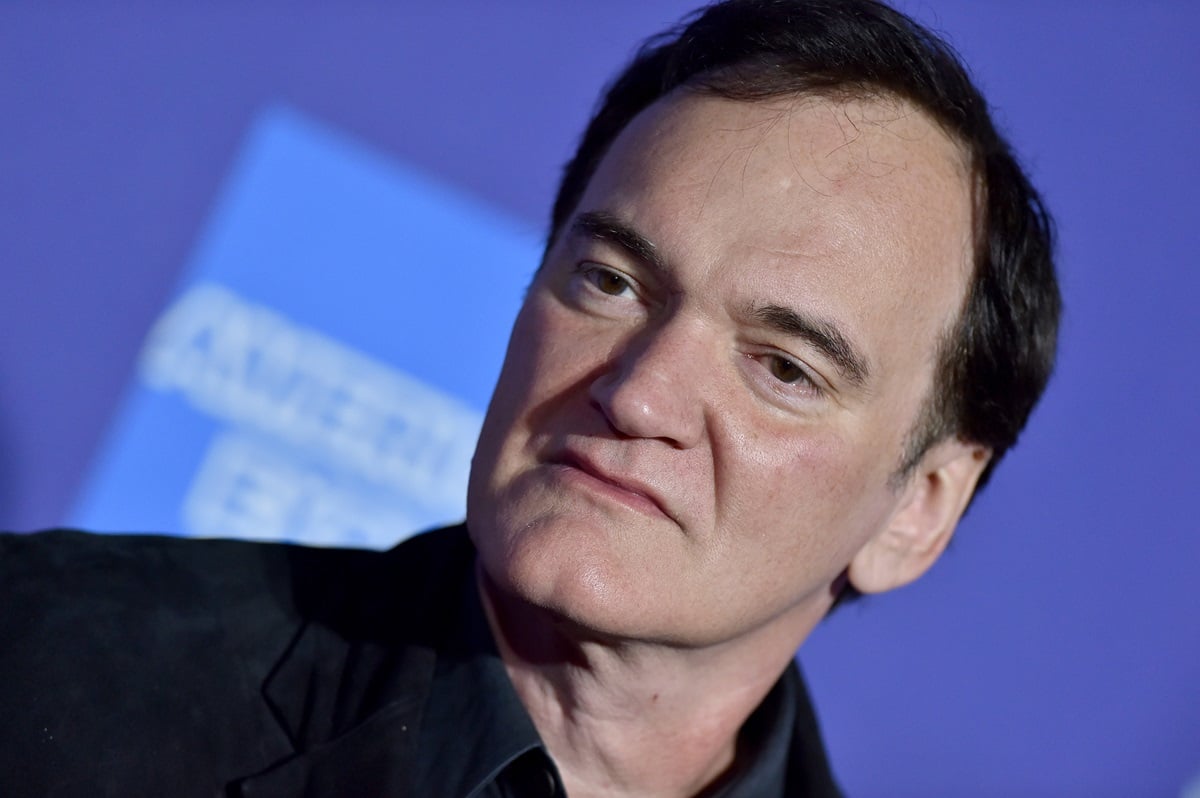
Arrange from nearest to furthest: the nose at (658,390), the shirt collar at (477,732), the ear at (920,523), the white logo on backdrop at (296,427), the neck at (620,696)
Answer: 1. the nose at (658,390)
2. the shirt collar at (477,732)
3. the neck at (620,696)
4. the ear at (920,523)
5. the white logo on backdrop at (296,427)

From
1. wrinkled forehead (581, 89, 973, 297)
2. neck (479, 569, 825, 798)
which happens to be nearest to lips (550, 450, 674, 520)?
neck (479, 569, 825, 798)

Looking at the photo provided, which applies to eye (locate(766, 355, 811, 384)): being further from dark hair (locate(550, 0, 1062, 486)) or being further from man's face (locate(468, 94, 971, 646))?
dark hair (locate(550, 0, 1062, 486))

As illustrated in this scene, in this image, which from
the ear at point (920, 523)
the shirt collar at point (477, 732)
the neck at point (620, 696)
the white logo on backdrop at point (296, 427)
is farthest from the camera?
the white logo on backdrop at point (296, 427)

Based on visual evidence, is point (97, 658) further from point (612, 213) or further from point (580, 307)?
point (612, 213)

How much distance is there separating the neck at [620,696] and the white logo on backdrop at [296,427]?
1.05 meters

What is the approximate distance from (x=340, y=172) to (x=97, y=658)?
A: 152 centimetres

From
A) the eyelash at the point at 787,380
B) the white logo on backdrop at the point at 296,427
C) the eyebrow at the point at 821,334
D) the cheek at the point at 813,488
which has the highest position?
the eyebrow at the point at 821,334

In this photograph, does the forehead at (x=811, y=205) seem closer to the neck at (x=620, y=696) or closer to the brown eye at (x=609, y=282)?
the brown eye at (x=609, y=282)

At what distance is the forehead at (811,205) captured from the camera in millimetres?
1701

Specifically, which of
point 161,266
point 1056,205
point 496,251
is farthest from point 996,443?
point 161,266

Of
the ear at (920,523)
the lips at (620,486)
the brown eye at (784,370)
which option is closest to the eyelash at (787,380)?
the brown eye at (784,370)

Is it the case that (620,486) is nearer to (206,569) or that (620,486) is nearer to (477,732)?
(477,732)

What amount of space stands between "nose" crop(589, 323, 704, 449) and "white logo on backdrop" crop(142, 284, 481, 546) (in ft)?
4.29

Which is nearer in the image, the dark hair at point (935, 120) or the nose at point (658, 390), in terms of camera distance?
the nose at point (658, 390)
